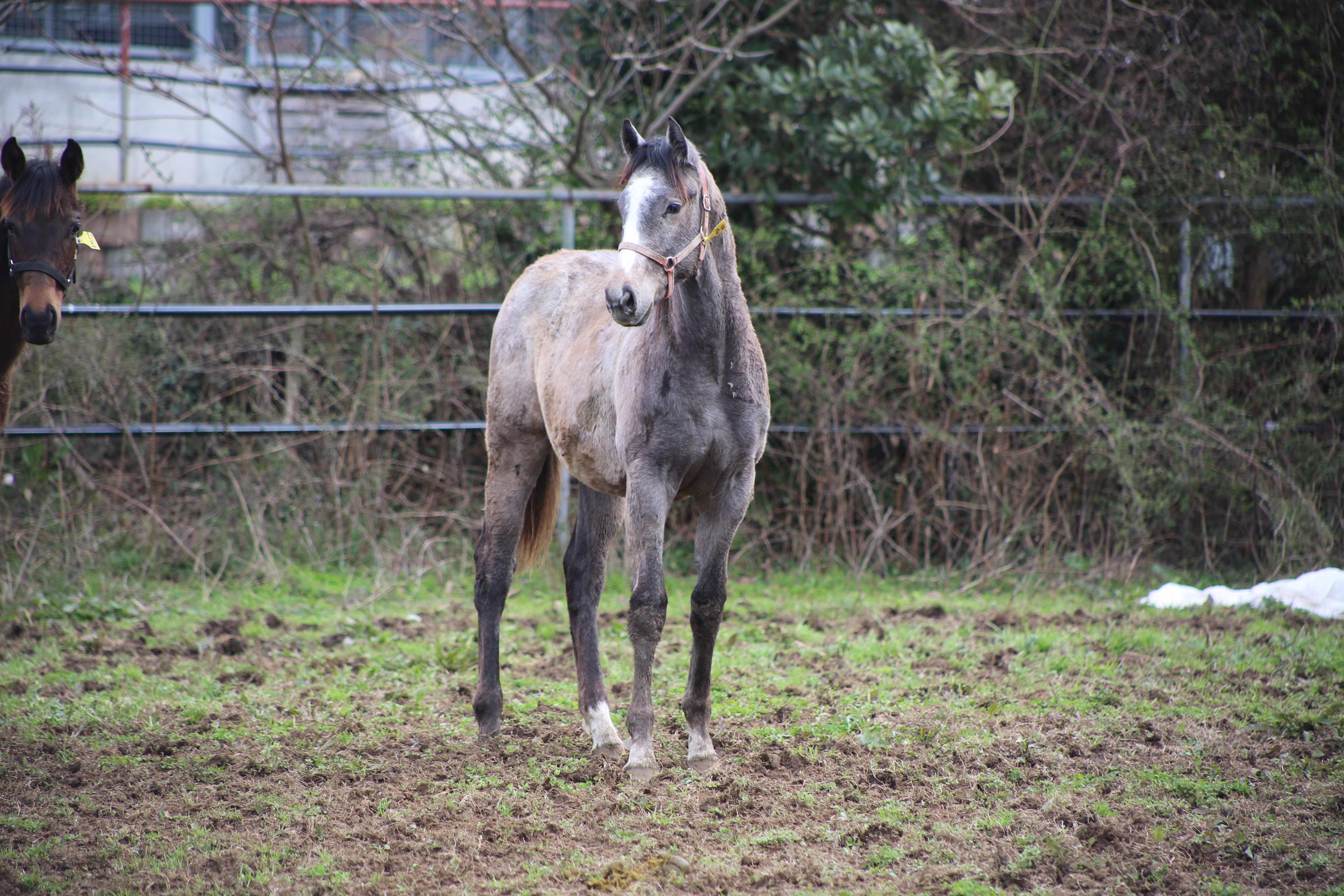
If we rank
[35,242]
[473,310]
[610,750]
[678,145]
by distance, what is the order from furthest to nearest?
[473,310] → [35,242] → [610,750] → [678,145]

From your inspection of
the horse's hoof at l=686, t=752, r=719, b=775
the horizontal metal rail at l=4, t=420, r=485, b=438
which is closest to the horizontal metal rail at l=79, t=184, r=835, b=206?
the horizontal metal rail at l=4, t=420, r=485, b=438

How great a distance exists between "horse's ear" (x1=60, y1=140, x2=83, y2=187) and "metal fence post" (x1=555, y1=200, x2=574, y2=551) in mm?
2935

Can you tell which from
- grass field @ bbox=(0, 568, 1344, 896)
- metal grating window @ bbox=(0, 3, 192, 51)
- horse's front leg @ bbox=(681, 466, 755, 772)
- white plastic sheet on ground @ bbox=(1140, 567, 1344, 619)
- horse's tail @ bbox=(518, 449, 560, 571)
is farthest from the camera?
metal grating window @ bbox=(0, 3, 192, 51)

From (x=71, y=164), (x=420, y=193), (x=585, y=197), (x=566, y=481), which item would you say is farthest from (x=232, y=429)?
(x=585, y=197)

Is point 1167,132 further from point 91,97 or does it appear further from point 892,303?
point 91,97

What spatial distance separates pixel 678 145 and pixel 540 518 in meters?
1.79

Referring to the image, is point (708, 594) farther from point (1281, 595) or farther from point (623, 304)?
point (1281, 595)

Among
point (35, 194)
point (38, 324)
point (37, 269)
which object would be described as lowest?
point (38, 324)

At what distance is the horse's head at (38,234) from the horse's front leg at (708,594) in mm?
2717

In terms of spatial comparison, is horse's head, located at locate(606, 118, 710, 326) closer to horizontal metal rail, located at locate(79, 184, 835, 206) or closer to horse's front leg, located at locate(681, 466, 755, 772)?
horse's front leg, located at locate(681, 466, 755, 772)

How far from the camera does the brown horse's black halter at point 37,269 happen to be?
3.85 metres

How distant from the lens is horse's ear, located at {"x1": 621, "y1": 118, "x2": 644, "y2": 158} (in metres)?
3.34

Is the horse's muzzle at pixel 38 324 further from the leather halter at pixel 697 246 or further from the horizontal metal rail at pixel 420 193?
the horizontal metal rail at pixel 420 193

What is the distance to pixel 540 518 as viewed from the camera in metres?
4.26
